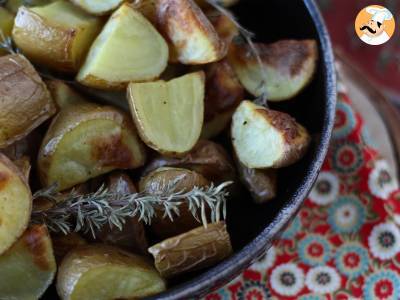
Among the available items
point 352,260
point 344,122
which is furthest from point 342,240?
point 344,122

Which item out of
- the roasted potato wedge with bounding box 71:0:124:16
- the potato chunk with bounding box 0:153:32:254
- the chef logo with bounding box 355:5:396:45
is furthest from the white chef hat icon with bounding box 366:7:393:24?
the potato chunk with bounding box 0:153:32:254

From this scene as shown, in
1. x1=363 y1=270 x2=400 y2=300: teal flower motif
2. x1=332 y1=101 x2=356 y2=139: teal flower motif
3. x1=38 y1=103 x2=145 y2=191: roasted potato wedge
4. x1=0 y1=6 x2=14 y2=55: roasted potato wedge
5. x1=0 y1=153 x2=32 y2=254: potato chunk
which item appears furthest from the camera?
x1=332 y1=101 x2=356 y2=139: teal flower motif

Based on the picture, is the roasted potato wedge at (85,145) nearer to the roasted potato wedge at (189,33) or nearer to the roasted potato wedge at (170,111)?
the roasted potato wedge at (170,111)

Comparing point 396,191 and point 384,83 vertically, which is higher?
point 396,191

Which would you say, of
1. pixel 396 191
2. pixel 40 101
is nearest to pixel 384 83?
pixel 396 191

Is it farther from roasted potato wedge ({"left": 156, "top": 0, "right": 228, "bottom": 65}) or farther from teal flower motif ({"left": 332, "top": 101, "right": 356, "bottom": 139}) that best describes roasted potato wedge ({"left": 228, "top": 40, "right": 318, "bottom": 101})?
teal flower motif ({"left": 332, "top": 101, "right": 356, "bottom": 139})

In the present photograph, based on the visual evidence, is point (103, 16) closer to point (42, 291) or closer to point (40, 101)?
point (40, 101)
